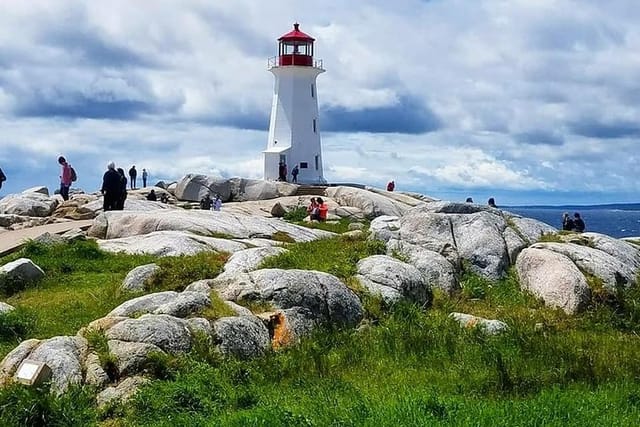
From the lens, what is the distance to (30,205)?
42750 mm

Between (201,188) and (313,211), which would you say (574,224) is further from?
(201,188)

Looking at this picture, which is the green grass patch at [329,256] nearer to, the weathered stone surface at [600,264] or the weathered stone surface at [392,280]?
the weathered stone surface at [392,280]

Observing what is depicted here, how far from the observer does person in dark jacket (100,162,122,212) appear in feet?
111

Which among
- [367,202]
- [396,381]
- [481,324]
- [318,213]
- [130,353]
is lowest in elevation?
[367,202]

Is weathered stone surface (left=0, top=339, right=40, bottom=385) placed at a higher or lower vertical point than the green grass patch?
lower

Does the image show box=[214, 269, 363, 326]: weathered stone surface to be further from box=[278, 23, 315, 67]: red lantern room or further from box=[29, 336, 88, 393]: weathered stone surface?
box=[278, 23, 315, 67]: red lantern room

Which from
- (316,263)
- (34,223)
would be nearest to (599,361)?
(316,263)

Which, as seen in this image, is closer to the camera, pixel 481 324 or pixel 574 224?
pixel 481 324

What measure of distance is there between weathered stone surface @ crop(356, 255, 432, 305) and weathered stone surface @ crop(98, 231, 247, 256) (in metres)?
5.95

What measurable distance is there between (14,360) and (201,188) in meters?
44.8

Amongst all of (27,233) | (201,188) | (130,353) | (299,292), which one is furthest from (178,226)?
(201,188)

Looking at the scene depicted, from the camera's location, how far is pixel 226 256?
22.3 m

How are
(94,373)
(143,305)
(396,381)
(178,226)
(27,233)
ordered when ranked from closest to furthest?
(94,373), (396,381), (143,305), (178,226), (27,233)

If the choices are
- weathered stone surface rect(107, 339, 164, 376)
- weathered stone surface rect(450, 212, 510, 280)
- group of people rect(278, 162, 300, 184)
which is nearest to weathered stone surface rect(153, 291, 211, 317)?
weathered stone surface rect(107, 339, 164, 376)
